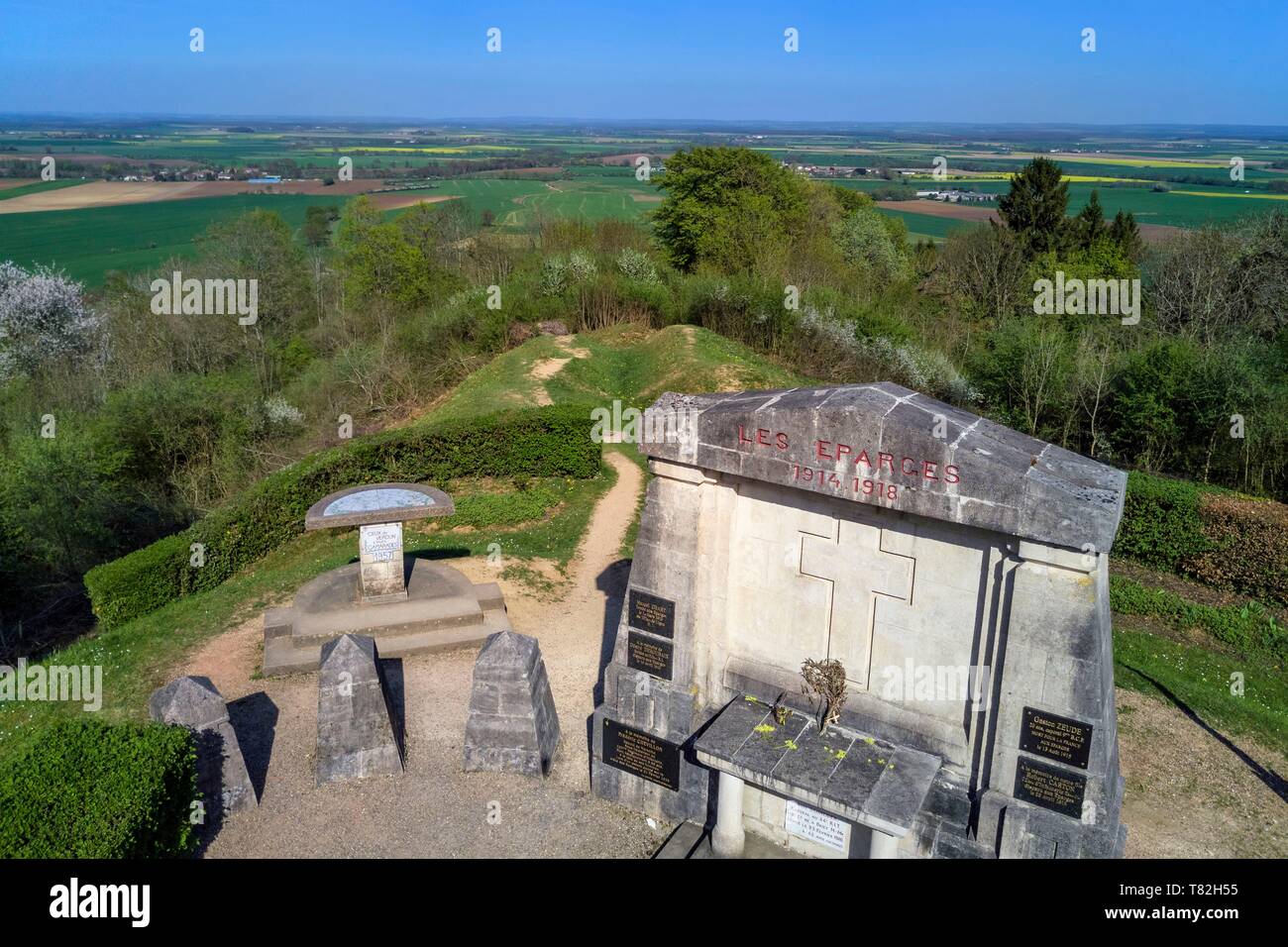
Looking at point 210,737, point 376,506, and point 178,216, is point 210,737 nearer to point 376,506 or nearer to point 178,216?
point 376,506

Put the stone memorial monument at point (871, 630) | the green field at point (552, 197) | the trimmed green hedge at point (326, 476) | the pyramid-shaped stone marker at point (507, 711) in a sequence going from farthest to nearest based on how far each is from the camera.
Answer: the green field at point (552, 197)
the trimmed green hedge at point (326, 476)
the pyramid-shaped stone marker at point (507, 711)
the stone memorial monument at point (871, 630)

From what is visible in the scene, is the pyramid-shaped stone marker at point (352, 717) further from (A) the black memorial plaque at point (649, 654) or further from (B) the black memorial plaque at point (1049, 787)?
(B) the black memorial plaque at point (1049, 787)

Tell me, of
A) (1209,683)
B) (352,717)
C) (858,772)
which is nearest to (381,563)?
(352,717)

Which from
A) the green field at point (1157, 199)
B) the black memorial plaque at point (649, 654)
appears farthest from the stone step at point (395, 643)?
the green field at point (1157, 199)

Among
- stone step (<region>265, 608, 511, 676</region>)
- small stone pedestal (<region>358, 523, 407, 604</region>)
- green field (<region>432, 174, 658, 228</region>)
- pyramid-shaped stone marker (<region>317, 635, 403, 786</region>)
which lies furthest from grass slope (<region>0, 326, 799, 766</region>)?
green field (<region>432, 174, 658, 228</region>)

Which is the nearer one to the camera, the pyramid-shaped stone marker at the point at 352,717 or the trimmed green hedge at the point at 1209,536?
the pyramid-shaped stone marker at the point at 352,717

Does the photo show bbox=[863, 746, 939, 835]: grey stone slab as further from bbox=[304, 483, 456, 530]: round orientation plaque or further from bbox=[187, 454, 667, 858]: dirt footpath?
bbox=[304, 483, 456, 530]: round orientation plaque
